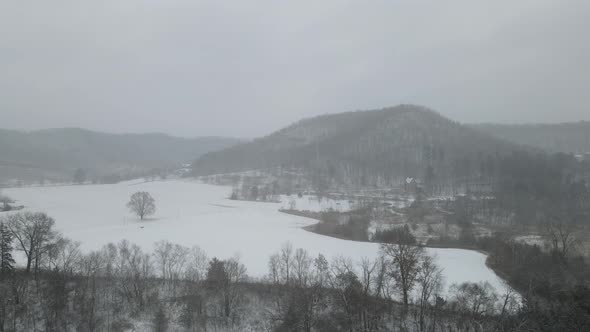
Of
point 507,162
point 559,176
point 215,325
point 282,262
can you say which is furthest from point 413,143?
point 215,325

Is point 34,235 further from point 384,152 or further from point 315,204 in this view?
point 384,152

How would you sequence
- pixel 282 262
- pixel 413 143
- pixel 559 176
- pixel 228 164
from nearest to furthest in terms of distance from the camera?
pixel 282 262
pixel 559 176
pixel 413 143
pixel 228 164

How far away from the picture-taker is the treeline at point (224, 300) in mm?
20891

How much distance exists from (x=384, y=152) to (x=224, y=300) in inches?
4784

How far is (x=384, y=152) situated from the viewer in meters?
137

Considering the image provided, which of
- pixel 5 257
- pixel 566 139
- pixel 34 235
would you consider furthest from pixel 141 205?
pixel 566 139

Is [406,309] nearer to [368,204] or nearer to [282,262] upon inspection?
[282,262]

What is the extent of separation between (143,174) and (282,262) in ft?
542

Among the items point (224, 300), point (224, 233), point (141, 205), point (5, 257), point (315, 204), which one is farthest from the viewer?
point (315, 204)

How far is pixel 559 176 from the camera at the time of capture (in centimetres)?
8525

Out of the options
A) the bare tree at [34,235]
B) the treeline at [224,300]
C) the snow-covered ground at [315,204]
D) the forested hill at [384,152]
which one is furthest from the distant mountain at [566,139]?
the bare tree at [34,235]

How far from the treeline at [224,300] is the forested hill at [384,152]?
277 feet

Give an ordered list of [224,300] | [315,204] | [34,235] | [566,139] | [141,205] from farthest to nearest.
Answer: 1. [566,139]
2. [315,204]
3. [141,205]
4. [34,235]
5. [224,300]

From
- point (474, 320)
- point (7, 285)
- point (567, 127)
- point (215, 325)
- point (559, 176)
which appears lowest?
point (215, 325)
